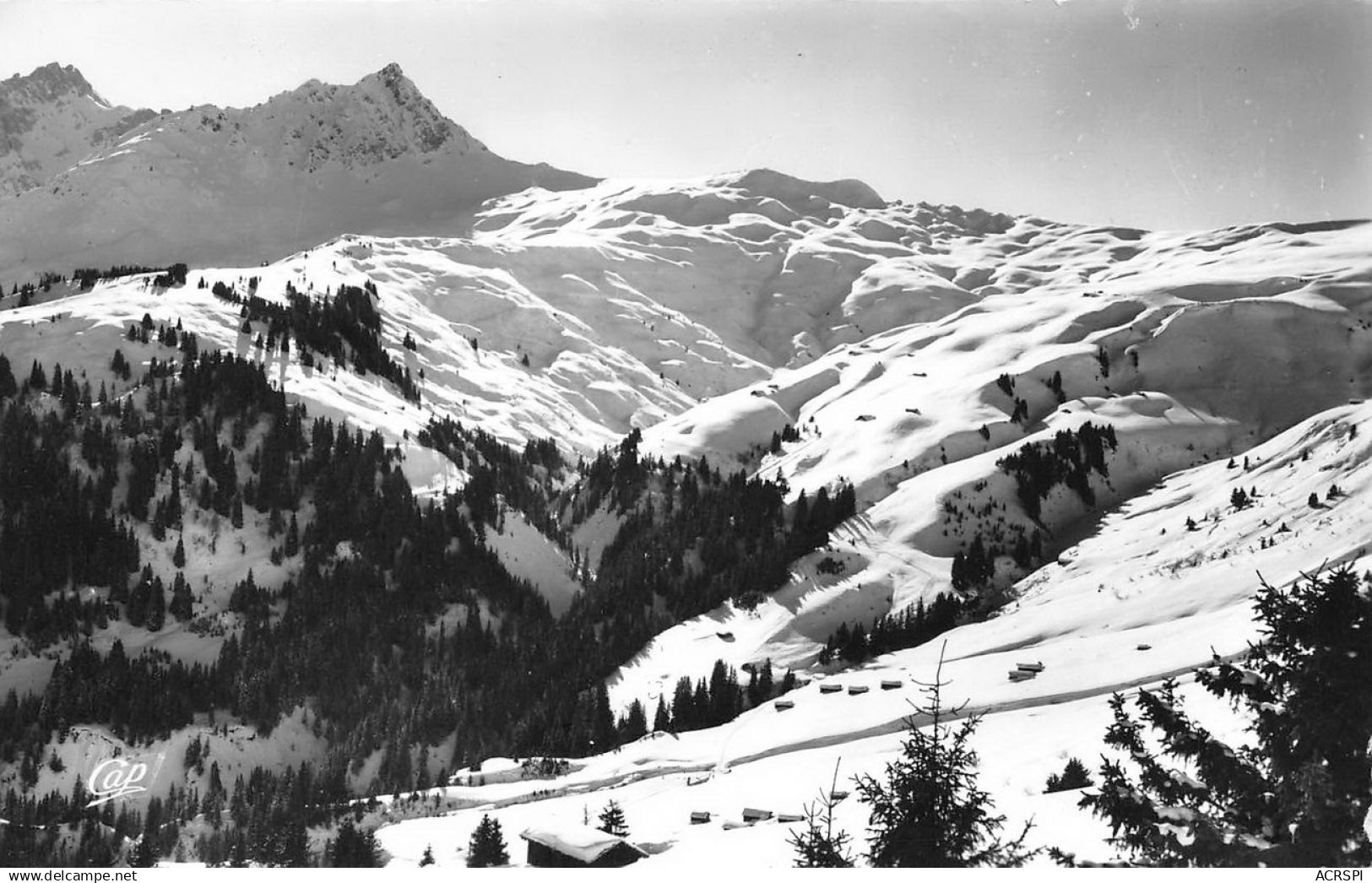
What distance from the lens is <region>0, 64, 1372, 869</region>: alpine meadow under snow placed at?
259 feet

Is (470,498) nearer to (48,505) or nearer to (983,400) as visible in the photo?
(48,505)

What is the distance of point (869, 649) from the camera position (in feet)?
372

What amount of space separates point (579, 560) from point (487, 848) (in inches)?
3672

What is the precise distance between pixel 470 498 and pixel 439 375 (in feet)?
147

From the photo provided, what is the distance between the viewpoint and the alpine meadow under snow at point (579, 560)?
3105 inches

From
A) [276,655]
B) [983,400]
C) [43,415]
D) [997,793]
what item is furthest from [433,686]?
[983,400]

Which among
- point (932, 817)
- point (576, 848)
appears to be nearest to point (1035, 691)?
point (576, 848)

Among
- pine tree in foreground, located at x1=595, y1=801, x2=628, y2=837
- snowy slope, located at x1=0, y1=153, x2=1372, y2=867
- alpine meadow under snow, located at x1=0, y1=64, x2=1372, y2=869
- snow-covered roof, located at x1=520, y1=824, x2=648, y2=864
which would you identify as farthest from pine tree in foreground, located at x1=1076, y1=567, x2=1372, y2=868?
pine tree in foreground, located at x1=595, y1=801, x2=628, y2=837

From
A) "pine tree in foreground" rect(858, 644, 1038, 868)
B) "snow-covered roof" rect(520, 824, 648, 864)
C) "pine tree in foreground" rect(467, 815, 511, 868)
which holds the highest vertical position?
"pine tree in foreground" rect(858, 644, 1038, 868)

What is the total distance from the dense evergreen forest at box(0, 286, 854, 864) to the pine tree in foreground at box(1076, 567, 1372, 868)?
6855 centimetres

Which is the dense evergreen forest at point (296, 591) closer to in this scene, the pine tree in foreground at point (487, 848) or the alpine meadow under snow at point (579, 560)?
the alpine meadow under snow at point (579, 560)

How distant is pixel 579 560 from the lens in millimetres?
142750

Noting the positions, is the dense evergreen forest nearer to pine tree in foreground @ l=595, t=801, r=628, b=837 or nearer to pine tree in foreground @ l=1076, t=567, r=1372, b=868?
pine tree in foreground @ l=595, t=801, r=628, b=837

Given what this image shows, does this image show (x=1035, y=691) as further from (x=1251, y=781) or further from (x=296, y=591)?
(x=296, y=591)
